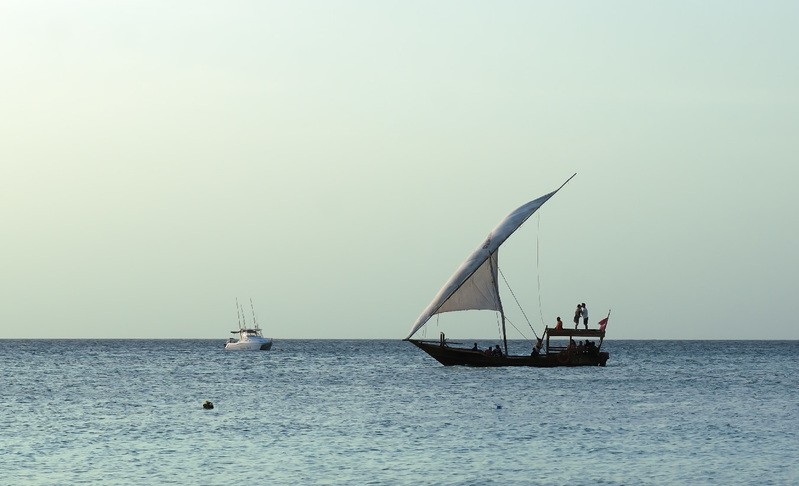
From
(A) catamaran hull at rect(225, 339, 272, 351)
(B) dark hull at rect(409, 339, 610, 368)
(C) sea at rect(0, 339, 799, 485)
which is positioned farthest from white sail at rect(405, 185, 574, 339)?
(A) catamaran hull at rect(225, 339, 272, 351)

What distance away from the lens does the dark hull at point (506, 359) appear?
277 feet

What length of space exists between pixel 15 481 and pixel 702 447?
892 inches

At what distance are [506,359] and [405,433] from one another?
40.4 meters

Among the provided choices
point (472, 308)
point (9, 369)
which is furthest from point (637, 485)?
point (9, 369)

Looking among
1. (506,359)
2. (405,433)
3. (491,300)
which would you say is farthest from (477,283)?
(405,433)

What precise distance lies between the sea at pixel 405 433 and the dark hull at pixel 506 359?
4.53 metres

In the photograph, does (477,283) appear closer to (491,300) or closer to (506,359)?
(491,300)

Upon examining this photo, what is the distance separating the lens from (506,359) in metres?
84.6

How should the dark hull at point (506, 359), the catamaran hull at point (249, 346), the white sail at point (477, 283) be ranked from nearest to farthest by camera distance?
the white sail at point (477, 283) → the dark hull at point (506, 359) → the catamaran hull at point (249, 346)

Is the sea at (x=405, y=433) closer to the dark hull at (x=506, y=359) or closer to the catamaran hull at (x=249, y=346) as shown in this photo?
the dark hull at (x=506, y=359)

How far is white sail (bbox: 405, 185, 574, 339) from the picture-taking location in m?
81.4

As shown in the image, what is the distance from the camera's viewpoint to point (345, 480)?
33.4 metres

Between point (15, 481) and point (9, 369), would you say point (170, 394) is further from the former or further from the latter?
point (9, 369)

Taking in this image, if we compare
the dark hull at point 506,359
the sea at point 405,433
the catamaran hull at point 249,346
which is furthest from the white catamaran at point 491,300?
the catamaran hull at point 249,346
